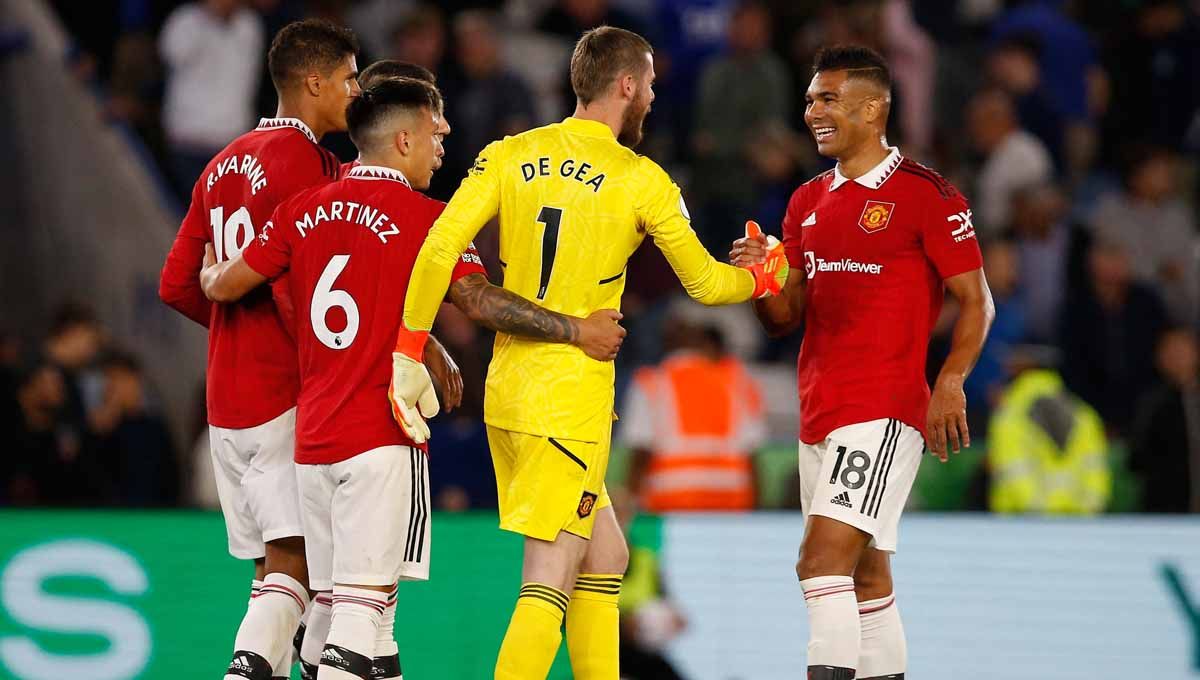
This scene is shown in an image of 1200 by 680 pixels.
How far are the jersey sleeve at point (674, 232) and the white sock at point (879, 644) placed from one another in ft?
4.95

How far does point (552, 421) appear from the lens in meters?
6.57

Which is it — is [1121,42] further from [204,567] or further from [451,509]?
[204,567]

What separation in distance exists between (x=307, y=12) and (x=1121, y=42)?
731 cm

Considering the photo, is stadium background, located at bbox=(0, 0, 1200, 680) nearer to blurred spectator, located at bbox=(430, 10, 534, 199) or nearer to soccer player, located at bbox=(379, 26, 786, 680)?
blurred spectator, located at bbox=(430, 10, 534, 199)

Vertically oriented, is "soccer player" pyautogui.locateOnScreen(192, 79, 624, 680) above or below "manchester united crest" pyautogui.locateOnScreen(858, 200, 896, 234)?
below

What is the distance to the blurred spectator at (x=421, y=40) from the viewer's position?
14172 mm

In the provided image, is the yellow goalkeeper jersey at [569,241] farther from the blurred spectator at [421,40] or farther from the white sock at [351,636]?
the blurred spectator at [421,40]

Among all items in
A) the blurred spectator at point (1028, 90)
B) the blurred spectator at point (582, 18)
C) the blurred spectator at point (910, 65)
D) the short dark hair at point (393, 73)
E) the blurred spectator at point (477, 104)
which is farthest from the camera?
the blurred spectator at point (910, 65)

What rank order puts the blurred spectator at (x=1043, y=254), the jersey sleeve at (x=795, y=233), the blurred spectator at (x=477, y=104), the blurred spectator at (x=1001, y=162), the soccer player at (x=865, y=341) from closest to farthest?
the soccer player at (x=865, y=341) < the jersey sleeve at (x=795, y=233) < the blurred spectator at (x=1043, y=254) < the blurred spectator at (x=477, y=104) < the blurred spectator at (x=1001, y=162)

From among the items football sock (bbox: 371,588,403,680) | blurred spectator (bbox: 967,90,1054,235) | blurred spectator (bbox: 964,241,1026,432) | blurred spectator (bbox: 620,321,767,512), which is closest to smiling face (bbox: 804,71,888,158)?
football sock (bbox: 371,588,403,680)

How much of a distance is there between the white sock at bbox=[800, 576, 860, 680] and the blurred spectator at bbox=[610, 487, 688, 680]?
10.6 ft

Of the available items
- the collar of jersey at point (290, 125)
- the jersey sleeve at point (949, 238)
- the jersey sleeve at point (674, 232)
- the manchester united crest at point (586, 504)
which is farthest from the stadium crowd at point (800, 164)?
the jersey sleeve at point (674, 232)

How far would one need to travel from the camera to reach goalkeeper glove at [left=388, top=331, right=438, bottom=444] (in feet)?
20.9

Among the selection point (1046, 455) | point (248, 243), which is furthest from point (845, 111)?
point (1046, 455)
